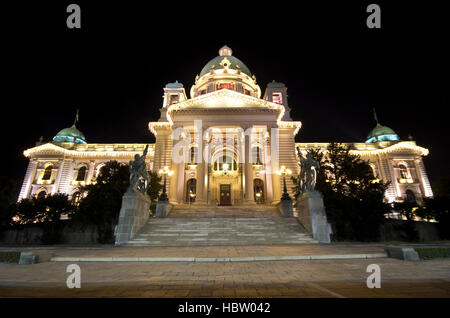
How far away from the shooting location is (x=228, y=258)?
6.63 meters

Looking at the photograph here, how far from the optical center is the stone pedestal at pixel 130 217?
40.4 ft

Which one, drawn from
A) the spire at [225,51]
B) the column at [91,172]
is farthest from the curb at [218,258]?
the spire at [225,51]

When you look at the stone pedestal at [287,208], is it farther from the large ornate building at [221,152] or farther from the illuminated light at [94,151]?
the illuminated light at [94,151]

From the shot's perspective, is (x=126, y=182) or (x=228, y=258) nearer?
(x=228, y=258)

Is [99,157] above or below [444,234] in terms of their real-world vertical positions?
above

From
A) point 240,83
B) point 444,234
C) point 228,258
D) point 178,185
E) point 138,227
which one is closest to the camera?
point 228,258

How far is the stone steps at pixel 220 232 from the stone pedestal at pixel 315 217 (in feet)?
1.61

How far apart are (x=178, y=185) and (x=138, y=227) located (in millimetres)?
12248

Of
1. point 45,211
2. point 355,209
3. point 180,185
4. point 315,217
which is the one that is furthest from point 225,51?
point 315,217

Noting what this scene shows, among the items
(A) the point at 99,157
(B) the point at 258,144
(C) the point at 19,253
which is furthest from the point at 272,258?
(A) the point at 99,157

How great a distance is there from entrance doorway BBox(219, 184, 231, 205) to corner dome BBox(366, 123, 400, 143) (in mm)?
31307

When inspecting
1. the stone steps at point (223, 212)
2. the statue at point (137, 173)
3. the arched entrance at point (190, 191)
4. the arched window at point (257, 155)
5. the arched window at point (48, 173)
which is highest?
the arched window at point (257, 155)

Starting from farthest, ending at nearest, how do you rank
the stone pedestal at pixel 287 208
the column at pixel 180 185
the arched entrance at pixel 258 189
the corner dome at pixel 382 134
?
the corner dome at pixel 382 134 < the arched entrance at pixel 258 189 < the column at pixel 180 185 < the stone pedestal at pixel 287 208
